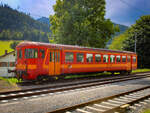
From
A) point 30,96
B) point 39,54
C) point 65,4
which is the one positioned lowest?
point 30,96

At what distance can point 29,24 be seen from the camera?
120 meters

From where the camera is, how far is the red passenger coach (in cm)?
1393

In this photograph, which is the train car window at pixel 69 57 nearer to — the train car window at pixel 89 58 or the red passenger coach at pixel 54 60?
the red passenger coach at pixel 54 60

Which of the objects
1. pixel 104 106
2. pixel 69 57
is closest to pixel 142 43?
pixel 69 57

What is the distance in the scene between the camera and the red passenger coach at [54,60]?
13.9m

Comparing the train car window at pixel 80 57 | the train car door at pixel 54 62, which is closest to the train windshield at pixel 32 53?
the train car door at pixel 54 62

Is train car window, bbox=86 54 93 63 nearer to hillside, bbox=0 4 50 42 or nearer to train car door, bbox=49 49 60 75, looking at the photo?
train car door, bbox=49 49 60 75

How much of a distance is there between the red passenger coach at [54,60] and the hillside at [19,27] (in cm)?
7303

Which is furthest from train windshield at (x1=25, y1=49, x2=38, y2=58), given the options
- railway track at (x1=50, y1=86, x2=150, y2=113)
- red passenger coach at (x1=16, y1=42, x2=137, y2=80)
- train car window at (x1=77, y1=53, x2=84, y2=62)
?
railway track at (x1=50, y1=86, x2=150, y2=113)

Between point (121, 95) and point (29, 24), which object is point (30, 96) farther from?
point (29, 24)

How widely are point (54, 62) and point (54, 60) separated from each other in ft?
0.56

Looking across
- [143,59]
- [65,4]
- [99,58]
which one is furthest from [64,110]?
[143,59]

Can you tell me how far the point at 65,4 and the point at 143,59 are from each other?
2440 cm

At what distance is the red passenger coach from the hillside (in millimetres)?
73027
